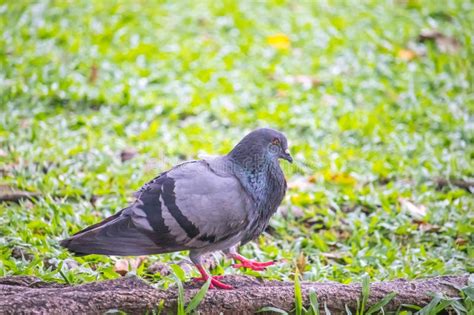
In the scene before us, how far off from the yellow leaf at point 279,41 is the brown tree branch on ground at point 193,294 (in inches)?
189

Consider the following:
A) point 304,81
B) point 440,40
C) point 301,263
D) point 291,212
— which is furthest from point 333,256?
point 440,40

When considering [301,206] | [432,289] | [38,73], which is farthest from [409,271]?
[38,73]

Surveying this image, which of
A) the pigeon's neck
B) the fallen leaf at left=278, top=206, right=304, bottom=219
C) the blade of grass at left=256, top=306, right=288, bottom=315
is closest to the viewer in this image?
the blade of grass at left=256, top=306, right=288, bottom=315

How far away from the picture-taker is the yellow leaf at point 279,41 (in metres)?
8.40

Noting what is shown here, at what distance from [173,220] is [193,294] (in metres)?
0.40

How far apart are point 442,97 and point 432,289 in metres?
4.10

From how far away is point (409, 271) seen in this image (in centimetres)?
464

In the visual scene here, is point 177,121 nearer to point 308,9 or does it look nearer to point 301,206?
point 301,206

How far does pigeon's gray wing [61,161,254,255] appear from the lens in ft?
12.3

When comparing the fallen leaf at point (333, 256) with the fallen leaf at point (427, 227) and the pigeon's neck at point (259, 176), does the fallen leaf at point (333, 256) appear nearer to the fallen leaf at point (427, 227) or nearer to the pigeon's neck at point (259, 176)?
the fallen leaf at point (427, 227)

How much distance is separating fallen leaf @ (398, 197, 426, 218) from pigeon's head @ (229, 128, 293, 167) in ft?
5.40

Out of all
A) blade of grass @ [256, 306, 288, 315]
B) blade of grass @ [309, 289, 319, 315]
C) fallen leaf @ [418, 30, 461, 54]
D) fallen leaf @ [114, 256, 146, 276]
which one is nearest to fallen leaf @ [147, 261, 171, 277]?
fallen leaf @ [114, 256, 146, 276]

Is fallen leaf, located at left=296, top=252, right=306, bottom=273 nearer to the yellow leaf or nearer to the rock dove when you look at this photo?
the rock dove

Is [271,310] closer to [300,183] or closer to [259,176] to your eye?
[259,176]
